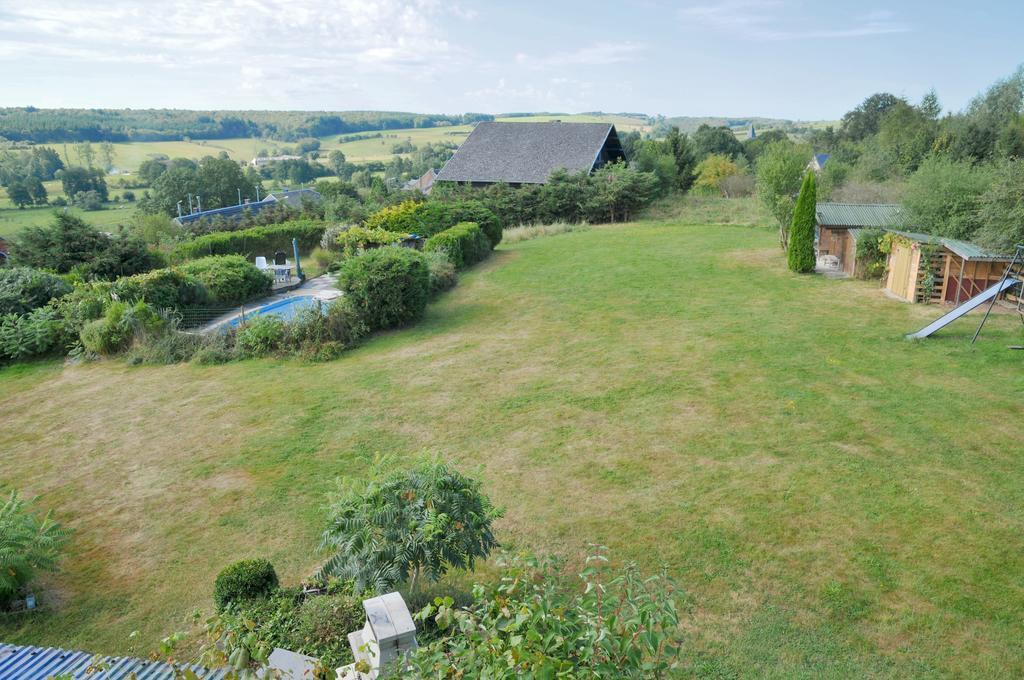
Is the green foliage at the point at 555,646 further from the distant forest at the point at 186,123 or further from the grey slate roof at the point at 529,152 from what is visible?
the distant forest at the point at 186,123

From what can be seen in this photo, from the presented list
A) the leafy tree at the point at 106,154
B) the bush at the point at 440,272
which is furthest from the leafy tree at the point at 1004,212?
the leafy tree at the point at 106,154

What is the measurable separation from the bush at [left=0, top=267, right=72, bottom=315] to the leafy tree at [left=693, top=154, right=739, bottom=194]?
3814 centimetres

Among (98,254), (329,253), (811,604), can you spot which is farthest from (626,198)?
(811,604)

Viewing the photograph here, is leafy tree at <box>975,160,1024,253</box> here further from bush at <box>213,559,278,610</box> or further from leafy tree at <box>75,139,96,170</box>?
leafy tree at <box>75,139,96,170</box>

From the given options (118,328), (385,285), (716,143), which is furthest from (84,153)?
(385,285)

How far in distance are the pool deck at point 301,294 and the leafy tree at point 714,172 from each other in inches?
1227

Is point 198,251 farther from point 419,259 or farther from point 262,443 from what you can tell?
point 262,443

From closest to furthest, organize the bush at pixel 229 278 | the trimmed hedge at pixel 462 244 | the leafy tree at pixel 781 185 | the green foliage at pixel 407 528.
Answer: the green foliage at pixel 407 528 < the bush at pixel 229 278 < the trimmed hedge at pixel 462 244 < the leafy tree at pixel 781 185

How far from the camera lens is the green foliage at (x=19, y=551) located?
5719 mm

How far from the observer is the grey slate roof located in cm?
3494

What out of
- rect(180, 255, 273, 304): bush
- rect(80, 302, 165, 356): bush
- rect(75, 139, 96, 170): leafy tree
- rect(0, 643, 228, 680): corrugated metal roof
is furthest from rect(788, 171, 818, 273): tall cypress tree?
rect(75, 139, 96, 170): leafy tree

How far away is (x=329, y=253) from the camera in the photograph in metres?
22.8

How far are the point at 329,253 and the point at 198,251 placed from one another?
4.38 meters

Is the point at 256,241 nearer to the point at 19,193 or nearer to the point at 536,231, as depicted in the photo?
the point at 536,231
